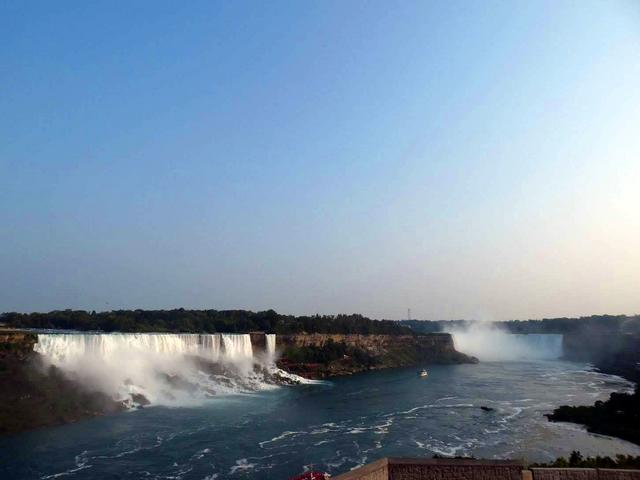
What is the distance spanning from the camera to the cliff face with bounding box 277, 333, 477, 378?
179 feet

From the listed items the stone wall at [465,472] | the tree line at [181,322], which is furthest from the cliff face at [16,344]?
the stone wall at [465,472]

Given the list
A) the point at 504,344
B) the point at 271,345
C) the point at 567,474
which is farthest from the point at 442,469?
the point at 504,344

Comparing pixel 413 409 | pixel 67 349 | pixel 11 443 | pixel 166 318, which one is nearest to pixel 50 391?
pixel 67 349

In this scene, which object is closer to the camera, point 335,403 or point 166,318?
point 335,403

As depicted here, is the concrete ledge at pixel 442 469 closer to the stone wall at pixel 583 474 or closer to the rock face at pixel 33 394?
the stone wall at pixel 583 474

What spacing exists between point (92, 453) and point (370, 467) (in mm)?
17513

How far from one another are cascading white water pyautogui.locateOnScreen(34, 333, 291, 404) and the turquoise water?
11.5 feet

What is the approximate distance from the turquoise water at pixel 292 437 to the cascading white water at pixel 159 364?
11.5 ft

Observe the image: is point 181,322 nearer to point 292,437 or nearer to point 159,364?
point 159,364

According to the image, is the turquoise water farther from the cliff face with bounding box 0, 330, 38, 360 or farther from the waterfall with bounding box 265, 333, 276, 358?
the waterfall with bounding box 265, 333, 276, 358

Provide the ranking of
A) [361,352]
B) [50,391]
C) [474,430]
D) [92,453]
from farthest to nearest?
[361,352] < [50,391] < [474,430] < [92,453]

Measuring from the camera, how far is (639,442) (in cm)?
2214

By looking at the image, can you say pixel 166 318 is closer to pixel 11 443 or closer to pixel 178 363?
pixel 178 363

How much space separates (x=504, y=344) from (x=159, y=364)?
8612cm
